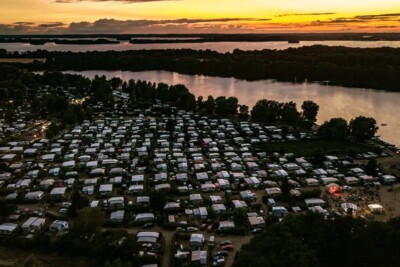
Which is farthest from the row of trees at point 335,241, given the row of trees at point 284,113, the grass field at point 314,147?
the row of trees at point 284,113

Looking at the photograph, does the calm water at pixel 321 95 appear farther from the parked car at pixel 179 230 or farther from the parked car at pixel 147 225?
the parked car at pixel 147 225

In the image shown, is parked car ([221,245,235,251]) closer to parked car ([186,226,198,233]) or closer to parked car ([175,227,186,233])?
parked car ([186,226,198,233])

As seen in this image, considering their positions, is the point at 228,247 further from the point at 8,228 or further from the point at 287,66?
the point at 287,66

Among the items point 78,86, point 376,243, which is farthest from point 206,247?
point 78,86

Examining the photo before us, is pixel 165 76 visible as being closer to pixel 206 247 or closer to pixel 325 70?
pixel 325 70

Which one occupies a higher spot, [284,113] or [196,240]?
[284,113]

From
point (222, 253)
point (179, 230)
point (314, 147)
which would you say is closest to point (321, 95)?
point (314, 147)

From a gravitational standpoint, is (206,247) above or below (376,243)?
below
